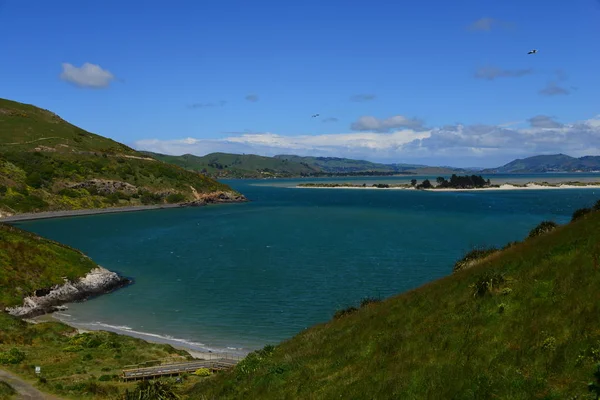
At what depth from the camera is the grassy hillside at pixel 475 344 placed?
14688 mm

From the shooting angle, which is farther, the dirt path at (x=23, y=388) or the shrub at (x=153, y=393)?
the dirt path at (x=23, y=388)

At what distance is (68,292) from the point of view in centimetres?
6525

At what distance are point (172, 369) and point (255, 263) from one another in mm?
51224

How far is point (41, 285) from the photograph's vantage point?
63.2 metres

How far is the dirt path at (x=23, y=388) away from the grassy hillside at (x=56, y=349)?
597 mm

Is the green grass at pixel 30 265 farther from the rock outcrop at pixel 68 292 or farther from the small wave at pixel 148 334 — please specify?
the small wave at pixel 148 334

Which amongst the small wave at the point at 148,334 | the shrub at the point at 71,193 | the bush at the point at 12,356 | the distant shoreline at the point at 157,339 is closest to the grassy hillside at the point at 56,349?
the bush at the point at 12,356

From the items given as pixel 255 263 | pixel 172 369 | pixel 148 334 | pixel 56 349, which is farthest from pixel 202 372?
pixel 255 263

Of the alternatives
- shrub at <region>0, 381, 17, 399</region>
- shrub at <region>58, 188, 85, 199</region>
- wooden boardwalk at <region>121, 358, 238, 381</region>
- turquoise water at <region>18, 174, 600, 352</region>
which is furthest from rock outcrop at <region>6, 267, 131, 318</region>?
shrub at <region>58, 188, 85, 199</region>

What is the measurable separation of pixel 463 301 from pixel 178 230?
405 ft

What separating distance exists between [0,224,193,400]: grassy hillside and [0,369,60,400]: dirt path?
0.60 metres

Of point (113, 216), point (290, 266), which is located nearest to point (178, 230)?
point (113, 216)

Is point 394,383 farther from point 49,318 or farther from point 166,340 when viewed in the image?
point 49,318

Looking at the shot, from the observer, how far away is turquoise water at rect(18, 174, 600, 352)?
54719 millimetres
